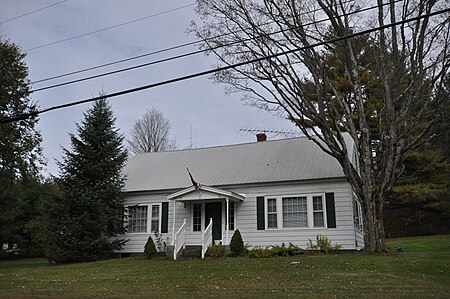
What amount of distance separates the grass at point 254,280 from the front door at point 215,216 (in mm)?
4551

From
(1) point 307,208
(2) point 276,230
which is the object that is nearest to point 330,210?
(1) point 307,208

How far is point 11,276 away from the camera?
548 inches

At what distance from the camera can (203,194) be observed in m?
18.1

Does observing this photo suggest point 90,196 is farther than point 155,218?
No

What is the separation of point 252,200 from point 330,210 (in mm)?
3364

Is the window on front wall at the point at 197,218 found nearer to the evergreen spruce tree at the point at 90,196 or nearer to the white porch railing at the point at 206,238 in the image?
the white porch railing at the point at 206,238

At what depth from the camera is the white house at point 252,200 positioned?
17234 mm

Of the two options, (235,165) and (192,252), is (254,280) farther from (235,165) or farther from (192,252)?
(235,165)

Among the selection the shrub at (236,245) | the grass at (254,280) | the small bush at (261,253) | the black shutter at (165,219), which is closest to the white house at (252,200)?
the black shutter at (165,219)

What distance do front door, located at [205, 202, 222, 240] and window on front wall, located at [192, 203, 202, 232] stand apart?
301 millimetres

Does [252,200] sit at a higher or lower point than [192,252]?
higher

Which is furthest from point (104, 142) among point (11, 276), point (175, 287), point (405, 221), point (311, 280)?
point (405, 221)

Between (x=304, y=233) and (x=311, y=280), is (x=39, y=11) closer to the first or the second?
(x=311, y=280)

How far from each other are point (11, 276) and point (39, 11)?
8463mm
